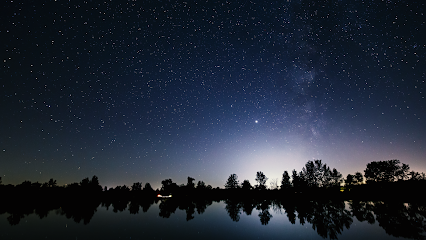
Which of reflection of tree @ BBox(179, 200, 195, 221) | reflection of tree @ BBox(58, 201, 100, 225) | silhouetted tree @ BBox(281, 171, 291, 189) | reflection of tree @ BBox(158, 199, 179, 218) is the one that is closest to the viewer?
reflection of tree @ BBox(58, 201, 100, 225)

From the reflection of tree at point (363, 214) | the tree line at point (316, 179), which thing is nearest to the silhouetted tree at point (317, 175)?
the tree line at point (316, 179)

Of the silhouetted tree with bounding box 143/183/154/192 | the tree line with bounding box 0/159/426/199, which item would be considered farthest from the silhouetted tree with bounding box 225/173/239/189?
the silhouetted tree with bounding box 143/183/154/192

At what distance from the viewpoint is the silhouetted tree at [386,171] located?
8419 centimetres

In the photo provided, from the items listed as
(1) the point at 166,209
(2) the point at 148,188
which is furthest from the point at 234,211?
(2) the point at 148,188

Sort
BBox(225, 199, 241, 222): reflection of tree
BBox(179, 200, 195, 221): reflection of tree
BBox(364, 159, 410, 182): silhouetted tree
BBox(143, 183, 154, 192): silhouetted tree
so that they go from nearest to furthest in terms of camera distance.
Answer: BBox(225, 199, 241, 222): reflection of tree
BBox(179, 200, 195, 221): reflection of tree
BBox(364, 159, 410, 182): silhouetted tree
BBox(143, 183, 154, 192): silhouetted tree

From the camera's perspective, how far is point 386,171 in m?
86.1

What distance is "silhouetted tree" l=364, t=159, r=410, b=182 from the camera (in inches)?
3314

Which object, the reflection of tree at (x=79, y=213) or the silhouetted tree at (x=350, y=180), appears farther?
the silhouetted tree at (x=350, y=180)

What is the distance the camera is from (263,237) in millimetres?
12805

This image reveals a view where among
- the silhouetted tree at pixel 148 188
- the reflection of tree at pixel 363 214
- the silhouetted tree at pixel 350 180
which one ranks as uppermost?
the silhouetted tree at pixel 350 180

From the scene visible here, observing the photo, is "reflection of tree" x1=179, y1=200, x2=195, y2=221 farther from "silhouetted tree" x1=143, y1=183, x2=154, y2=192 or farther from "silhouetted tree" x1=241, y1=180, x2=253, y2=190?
"silhouetted tree" x1=143, y1=183, x2=154, y2=192

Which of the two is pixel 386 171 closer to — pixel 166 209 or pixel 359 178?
pixel 359 178

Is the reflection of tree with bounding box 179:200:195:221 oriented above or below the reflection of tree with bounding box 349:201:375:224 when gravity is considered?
below

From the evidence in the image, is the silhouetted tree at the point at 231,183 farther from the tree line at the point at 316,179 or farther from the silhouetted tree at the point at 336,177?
the silhouetted tree at the point at 336,177
